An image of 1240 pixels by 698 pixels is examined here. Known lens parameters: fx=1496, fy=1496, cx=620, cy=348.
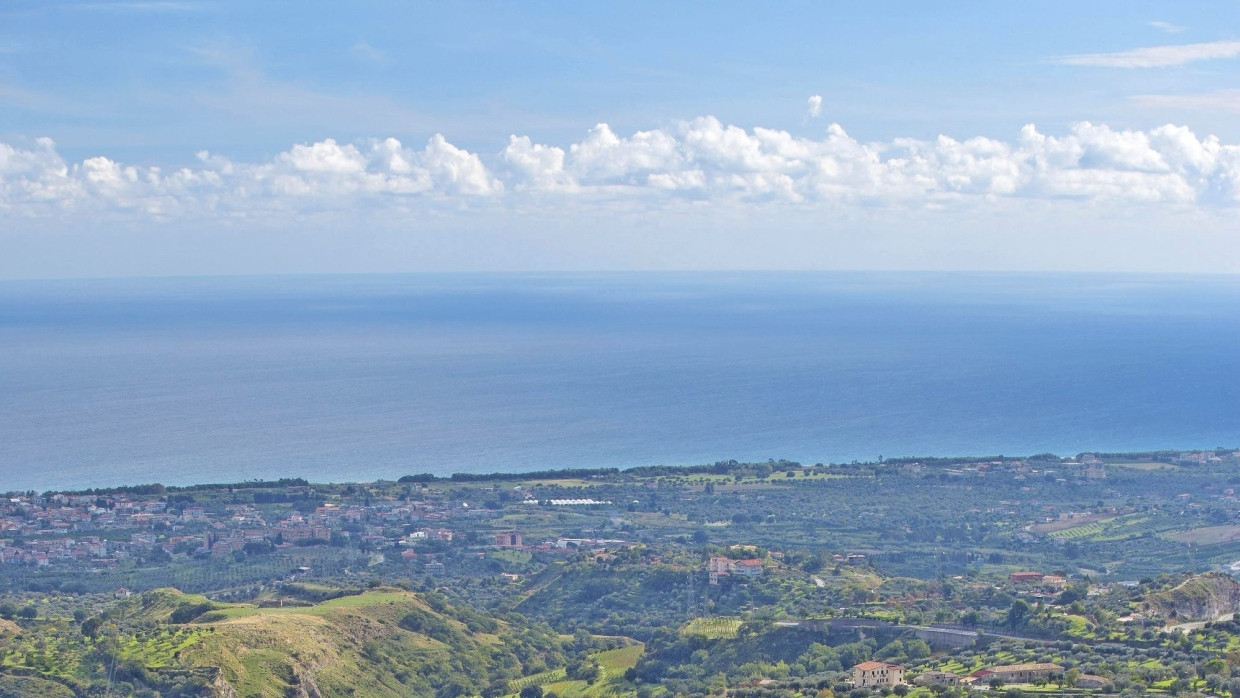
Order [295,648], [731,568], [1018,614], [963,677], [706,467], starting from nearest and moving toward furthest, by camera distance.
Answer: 1. [963,677]
2. [295,648]
3. [1018,614]
4. [731,568]
5. [706,467]

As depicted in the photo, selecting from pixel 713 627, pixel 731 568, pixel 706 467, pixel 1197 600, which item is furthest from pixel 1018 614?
pixel 706 467

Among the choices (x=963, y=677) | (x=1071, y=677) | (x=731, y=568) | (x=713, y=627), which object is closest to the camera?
(x=1071, y=677)

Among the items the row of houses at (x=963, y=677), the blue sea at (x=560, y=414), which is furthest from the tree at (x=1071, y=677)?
the blue sea at (x=560, y=414)

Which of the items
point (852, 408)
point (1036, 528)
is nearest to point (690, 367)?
point (852, 408)

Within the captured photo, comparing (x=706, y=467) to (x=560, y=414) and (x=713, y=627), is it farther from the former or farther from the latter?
(x=713, y=627)

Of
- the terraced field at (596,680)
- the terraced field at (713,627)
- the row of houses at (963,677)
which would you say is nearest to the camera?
the row of houses at (963,677)

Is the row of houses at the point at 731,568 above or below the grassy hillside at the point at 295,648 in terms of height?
above

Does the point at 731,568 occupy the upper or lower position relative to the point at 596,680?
upper

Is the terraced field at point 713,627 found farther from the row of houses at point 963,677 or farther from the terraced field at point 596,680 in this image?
the row of houses at point 963,677

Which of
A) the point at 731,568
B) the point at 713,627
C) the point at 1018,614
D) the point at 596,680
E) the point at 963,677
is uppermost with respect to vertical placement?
the point at 731,568

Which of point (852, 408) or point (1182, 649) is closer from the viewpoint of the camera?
point (1182, 649)

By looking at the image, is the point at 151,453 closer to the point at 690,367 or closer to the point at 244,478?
the point at 244,478
